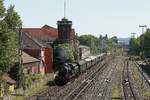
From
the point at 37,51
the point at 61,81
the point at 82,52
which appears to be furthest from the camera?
the point at 82,52

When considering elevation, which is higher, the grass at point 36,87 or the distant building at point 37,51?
the distant building at point 37,51

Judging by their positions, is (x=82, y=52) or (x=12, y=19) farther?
(x=82, y=52)

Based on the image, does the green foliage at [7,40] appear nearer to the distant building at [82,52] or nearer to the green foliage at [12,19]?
the green foliage at [12,19]

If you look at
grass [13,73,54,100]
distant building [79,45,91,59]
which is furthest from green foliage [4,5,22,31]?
distant building [79,45,91,59]

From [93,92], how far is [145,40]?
300 ft

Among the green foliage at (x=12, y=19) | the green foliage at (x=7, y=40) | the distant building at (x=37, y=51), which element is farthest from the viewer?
the distant building at (x=37, y=51)

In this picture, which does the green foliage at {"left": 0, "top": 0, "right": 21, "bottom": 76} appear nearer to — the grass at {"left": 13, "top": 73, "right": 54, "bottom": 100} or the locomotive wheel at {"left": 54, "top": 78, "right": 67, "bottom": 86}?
the grass at {"left": 13, "top": 73, "right": 54, "bottom": 100}

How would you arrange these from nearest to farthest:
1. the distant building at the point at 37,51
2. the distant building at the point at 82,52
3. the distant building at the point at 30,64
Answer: the distant building at the point at 30,64 → the distant building at the point at 37,51 → the distant building at the point at 82,52

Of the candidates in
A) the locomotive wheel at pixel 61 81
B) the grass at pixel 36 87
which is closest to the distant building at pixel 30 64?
the grass at pixel 36 87

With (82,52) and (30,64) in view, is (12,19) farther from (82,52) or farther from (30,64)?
(82,52)

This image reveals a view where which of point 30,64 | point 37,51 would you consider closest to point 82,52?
point 37,51

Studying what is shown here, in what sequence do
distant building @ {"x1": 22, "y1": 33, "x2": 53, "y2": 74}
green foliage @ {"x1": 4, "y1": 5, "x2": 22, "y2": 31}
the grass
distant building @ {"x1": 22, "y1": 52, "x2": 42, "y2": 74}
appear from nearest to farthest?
green foliage @ {"x1": 4, "y1": 5, "x2": 22, "y2": 31} → the grass → distant building @ {"x1": 22, "y1": 52, "x2": 42, "y2": 74} → distant building @ {"x1": 22, "y1": 33, "x2": 53, "y2": 74}

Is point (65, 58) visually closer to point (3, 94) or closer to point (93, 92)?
point (93, 92)

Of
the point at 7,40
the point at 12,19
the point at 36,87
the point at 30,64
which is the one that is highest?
the point at 12,19
